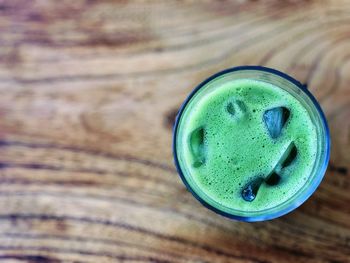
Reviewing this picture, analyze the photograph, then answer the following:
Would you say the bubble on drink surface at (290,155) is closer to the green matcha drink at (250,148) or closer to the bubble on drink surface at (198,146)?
the green matcha drink at (250,148)

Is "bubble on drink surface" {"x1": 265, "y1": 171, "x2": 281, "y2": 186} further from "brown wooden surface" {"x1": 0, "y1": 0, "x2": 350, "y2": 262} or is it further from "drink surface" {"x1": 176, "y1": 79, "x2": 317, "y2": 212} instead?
"brown wooden surface" {"x1": 0, "y1": 0, "x2": 350, "y2": 262}

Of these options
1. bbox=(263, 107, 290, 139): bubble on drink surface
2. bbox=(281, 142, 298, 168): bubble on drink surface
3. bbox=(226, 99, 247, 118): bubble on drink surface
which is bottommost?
bbox=(281, 142, 298, 168): bubble on drink surface

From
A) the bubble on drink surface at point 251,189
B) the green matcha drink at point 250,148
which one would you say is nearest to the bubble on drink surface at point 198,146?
the green matcha drink at point 250,148

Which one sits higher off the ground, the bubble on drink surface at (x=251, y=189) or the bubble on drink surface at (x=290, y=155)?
the bubble on drink surface at (x=290, y=155)

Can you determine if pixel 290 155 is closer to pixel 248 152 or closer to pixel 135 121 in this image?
pixel 248 152

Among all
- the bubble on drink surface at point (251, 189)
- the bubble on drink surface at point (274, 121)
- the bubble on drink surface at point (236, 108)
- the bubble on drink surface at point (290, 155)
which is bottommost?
the bubble on drink surface at point (251, 189)

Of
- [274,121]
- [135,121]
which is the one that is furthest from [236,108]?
[135,121]

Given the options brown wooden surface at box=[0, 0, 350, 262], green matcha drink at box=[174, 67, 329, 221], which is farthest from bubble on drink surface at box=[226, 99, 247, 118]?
brown wooden surface at box=[0, 0, 350, 262]

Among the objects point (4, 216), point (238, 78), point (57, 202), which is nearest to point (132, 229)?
point (57, 202)
